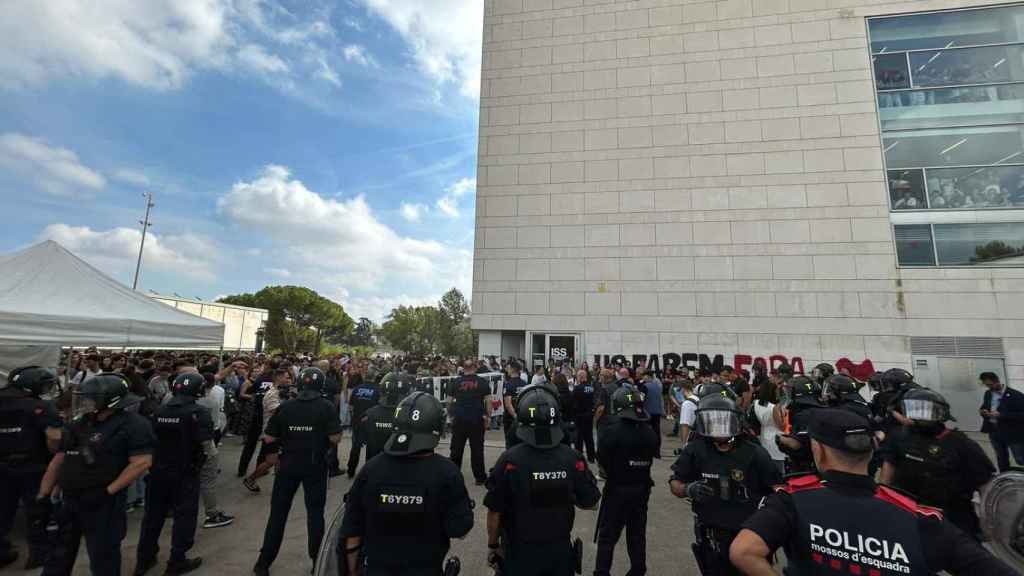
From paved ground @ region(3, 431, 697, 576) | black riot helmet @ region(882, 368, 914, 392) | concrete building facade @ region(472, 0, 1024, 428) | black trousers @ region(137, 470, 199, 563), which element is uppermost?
concrete building facade @ region(472, 0, 1024, 428)

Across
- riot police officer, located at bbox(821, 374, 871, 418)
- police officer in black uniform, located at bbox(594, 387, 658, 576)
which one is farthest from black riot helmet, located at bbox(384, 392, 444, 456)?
riot police officer, located at bbox(821, 374, 871, 418)

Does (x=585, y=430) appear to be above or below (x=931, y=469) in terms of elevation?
below

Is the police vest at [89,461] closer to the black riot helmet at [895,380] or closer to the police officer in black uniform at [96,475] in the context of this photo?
the police officer in black uniform at [96,475]

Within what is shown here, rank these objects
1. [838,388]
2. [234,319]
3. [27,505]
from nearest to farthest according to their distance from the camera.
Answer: [27,505], [838,388], [234,319]

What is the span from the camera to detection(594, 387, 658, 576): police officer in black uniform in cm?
430

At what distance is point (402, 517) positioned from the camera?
8.80 ft

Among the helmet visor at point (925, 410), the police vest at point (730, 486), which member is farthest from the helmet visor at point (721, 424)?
the helmet visor at point (925, 410)

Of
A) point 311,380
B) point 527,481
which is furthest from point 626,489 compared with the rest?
point 311,380

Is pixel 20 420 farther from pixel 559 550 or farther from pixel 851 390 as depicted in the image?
pixel 851 390

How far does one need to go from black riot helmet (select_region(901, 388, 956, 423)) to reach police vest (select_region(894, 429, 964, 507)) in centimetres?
19

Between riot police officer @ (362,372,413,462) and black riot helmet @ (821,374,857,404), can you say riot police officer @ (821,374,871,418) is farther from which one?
riot police officer @ (362,372,413,462)

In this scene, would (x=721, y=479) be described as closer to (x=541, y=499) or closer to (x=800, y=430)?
(x=541, y=499)

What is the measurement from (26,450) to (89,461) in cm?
199

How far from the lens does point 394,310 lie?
71.6 metres
